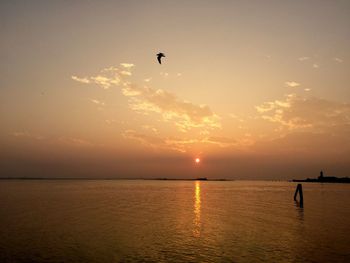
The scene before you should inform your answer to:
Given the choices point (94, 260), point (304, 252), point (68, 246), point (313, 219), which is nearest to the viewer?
point (94, 260)

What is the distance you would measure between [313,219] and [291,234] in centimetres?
1322

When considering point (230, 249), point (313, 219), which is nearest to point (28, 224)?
point (230, 249)

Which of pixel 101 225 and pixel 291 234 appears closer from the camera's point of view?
pixel 291 234

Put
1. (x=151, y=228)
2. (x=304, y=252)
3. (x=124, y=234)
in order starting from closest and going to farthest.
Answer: (x=304, y=252), (x=124, y=234), (x=151, y=228)

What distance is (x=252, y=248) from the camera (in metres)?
24.0

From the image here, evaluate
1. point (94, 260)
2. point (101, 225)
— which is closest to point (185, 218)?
point (101, 225)

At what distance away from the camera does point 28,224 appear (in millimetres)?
34688

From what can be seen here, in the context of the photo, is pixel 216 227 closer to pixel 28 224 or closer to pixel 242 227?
pixel 242 227

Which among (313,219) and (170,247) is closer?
(170,247)

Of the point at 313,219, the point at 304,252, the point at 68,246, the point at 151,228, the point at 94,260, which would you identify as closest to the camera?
the point at 94,260

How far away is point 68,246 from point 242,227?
17.8 metres

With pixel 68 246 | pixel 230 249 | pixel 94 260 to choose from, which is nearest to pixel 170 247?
pixel 230 249

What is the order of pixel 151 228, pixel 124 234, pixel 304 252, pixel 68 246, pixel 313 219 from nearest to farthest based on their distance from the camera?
pixel 304 252
pixel 68 246
pixel 124 234
pixel 151 228
pixel 313 219

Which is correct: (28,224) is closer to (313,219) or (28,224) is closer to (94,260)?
(94,260)
